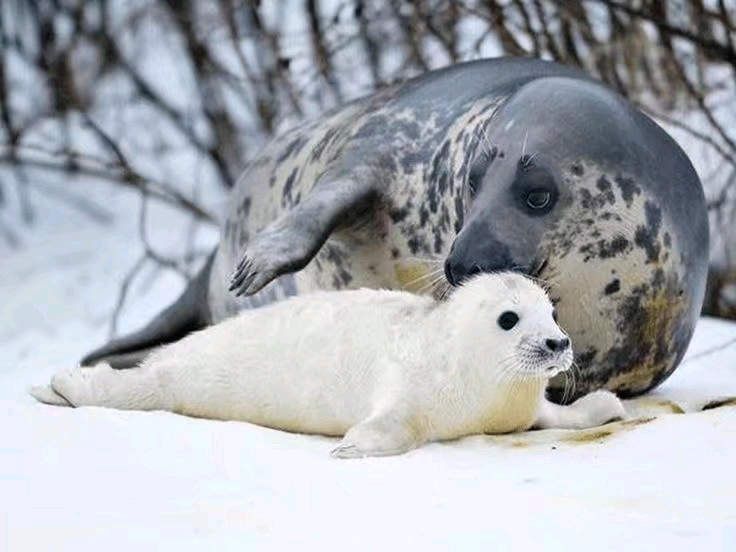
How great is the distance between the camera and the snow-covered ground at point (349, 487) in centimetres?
231

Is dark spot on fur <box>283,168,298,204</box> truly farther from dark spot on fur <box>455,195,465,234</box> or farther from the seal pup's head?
the seal pup's head

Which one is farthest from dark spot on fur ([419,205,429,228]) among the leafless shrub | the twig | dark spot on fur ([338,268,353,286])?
the twig

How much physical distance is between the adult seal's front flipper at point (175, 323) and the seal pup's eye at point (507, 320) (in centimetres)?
207

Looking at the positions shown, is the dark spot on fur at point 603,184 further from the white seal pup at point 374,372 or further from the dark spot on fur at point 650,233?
the white seal pup at point 374,372

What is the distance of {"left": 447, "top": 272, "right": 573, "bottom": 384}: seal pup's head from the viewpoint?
9.35ft

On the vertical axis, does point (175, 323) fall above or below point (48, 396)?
above

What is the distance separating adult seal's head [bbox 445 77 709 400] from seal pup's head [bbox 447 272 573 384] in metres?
0.19

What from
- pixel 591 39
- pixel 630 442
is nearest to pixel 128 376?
pixel 630 442

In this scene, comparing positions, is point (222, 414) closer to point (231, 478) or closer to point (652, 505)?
point (231, 478)

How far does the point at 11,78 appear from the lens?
29.1ft

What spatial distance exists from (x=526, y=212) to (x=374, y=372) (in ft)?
1.60

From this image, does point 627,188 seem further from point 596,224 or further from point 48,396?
point 48,396

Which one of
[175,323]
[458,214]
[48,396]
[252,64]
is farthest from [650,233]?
[252,64]

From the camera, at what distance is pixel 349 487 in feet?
8.45
